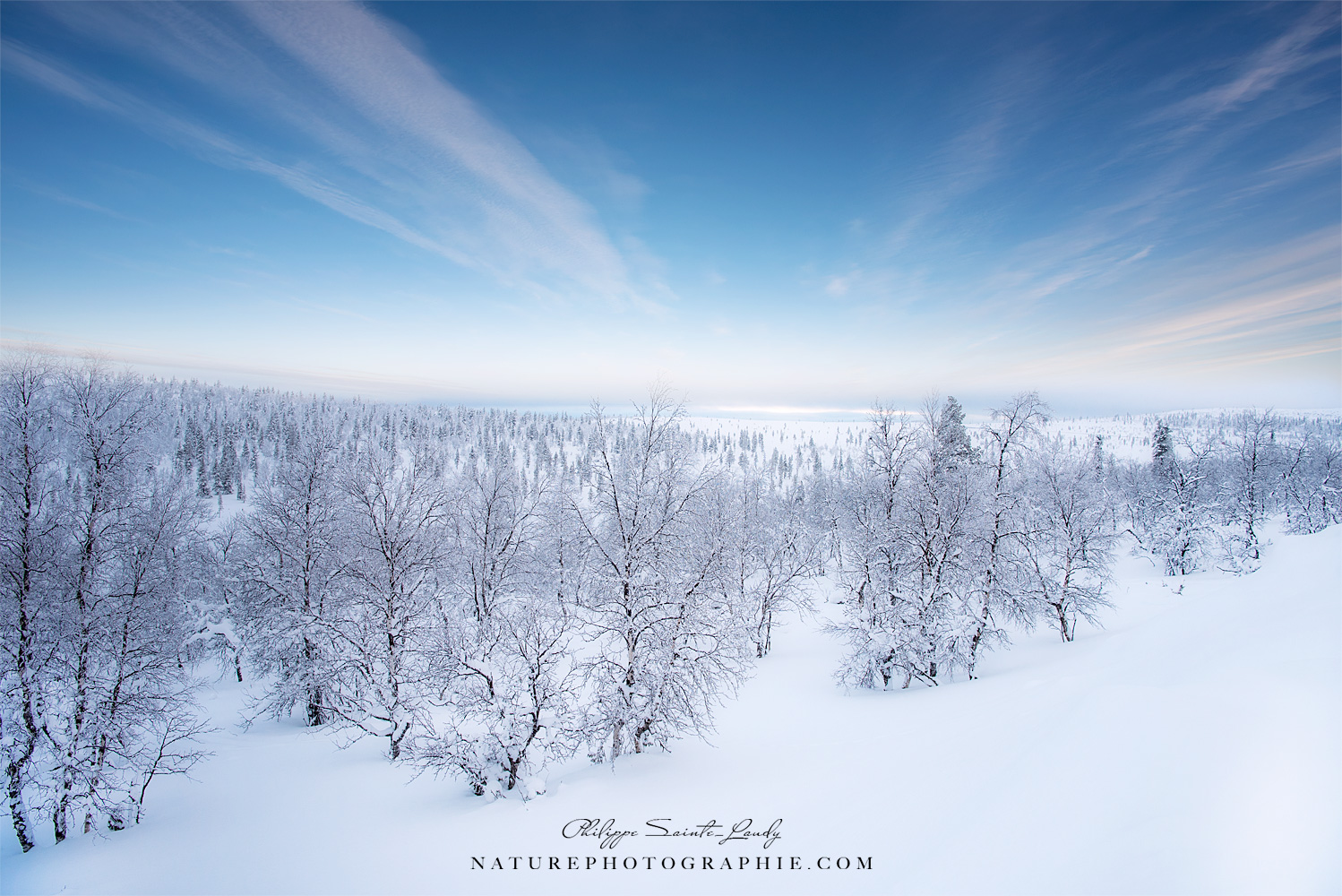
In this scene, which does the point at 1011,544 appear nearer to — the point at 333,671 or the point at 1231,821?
the point at 1231,821

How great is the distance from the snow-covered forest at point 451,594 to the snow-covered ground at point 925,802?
1200 mm

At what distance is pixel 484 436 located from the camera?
4948 inches

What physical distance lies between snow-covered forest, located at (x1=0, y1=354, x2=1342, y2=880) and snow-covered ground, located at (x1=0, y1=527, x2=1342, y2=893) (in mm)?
1200

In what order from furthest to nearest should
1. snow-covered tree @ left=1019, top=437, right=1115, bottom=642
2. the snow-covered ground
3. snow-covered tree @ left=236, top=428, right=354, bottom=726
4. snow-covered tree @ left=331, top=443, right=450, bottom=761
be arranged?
1. snow-covered tree @ left=1019, top=437, right=1115, bottom=642
2. snow-covered tree @ left=236, top=428, right=354, bottom=726
3. snow-covered tree @ left=331, top=443, right=450, bottom=761
4. the snow-covered ground

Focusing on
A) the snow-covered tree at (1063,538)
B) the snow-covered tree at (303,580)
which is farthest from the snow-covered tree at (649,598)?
the snow-covered tree at (1063,538)

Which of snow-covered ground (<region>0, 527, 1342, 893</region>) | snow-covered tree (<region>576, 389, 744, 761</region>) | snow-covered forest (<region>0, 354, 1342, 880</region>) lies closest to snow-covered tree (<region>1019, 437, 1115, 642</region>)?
snow-covered forest (<region>0, 354, 1342, 880</region>)

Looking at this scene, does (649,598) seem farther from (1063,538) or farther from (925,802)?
(1063,538)

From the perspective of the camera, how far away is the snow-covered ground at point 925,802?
193 inches
